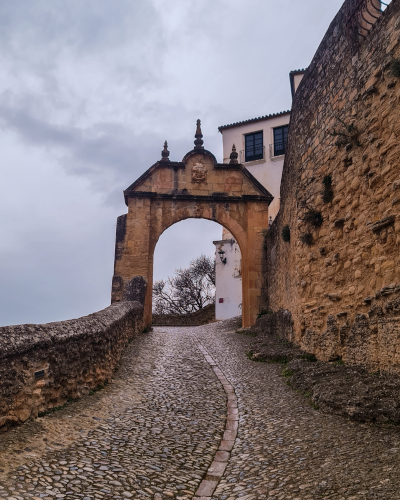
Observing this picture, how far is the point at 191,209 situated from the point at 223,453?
470 inches

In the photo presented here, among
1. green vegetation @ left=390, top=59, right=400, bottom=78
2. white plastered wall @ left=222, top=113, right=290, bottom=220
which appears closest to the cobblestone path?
green vegetation @ left=390, top=59, right=400, bottom=78

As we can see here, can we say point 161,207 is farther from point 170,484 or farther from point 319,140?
point 170,484

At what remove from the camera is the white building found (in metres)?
28.5

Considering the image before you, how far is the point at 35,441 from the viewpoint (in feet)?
12.9

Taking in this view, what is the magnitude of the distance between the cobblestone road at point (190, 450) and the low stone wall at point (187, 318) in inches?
762

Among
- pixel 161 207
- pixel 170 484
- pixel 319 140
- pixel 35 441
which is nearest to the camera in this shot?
pixel 170 484

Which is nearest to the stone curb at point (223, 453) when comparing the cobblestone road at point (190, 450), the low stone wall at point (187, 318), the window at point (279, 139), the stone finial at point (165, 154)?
the cobblestone road at point (190, 450)

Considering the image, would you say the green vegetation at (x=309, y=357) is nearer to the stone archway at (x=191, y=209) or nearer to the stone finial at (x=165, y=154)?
the stone archway at (x=191, y=209)

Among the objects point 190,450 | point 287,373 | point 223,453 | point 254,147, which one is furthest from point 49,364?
point 254,147

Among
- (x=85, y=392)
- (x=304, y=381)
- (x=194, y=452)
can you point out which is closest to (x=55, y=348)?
(x=85, y=392)

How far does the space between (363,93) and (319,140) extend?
1.71 meters

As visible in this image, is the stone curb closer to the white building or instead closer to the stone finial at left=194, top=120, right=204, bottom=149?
the stone finial at left=194, top=120, right=204, bottom=149

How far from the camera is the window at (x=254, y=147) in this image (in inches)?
1163

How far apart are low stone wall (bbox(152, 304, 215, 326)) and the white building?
2.43 ft
